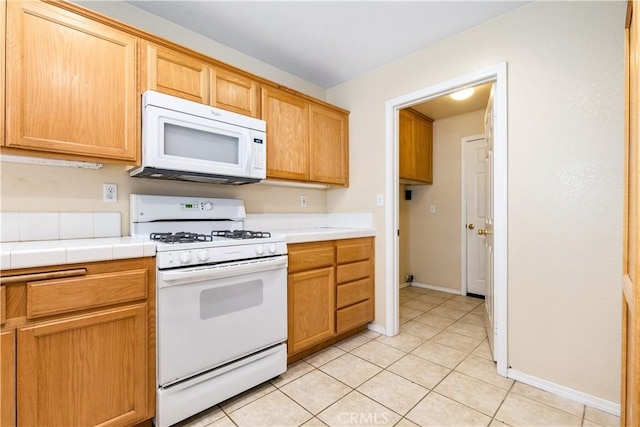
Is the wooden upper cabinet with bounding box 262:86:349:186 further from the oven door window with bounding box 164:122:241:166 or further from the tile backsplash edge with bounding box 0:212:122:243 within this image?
the tile backsplash edge with bounding box 0:212:122:243

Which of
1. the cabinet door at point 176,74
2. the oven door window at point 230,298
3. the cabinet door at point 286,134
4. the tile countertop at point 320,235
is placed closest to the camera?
the oven door window at point 230,298

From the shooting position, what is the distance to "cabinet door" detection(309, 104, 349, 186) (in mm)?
2588

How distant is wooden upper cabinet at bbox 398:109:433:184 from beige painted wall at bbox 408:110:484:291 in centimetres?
15

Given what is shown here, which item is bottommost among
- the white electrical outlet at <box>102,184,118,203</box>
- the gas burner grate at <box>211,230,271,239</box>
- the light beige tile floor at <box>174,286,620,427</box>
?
the light beige tile floor at <box>174,286,620,427</box>

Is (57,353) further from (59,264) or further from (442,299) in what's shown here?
(442,299)

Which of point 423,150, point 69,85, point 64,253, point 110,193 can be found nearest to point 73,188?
point 110,193

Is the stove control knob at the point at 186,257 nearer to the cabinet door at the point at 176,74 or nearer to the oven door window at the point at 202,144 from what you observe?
the oven door window at the point at 202,144

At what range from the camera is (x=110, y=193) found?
178cm

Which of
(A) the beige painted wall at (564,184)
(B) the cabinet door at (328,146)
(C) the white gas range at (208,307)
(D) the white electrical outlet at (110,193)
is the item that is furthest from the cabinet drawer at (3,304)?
(A) the beige painted wall at (564,184)

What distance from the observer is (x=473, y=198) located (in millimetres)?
3760

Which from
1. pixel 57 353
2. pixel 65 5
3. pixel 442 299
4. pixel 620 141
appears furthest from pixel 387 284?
pixel 65 5

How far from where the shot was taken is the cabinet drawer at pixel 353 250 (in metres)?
2.36

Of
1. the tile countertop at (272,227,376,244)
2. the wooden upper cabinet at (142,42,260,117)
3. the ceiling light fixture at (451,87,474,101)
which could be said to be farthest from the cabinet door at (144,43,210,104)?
the ceiling light fixture at (451,87,474,101)

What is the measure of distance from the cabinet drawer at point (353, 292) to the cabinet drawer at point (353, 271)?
5cm
